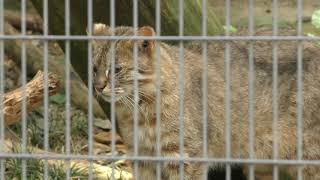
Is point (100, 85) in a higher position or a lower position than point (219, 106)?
higher

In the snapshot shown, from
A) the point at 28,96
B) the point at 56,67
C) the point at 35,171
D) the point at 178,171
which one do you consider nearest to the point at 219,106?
the point at 178,171

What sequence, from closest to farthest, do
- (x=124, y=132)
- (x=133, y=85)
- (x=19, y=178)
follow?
(x=133, y=85)
(x=124, y=132)
(x=19, y=178)

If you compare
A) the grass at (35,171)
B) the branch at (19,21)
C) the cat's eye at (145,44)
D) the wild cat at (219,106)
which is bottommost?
the grass at (35,171)

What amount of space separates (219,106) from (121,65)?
890 millimetres

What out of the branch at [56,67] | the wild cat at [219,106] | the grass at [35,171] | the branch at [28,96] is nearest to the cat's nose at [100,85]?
the wild cat at [219,106]

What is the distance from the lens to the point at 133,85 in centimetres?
484

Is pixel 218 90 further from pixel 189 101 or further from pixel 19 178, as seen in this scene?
pixel 19 178

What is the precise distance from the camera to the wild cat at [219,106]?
504 centimetres

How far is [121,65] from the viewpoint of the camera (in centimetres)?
491

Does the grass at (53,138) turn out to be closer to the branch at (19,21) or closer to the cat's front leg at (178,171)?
the cat's front leg at (178,171)

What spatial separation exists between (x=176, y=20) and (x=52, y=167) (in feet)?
4.41

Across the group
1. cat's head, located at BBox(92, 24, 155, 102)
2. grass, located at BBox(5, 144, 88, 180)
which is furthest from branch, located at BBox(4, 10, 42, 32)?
cat's head, located at BBox(92, 24, 155, 102)

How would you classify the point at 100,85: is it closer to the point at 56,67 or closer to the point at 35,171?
the point at 35,171

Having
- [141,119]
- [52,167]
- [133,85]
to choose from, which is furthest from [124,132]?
[52,167]
